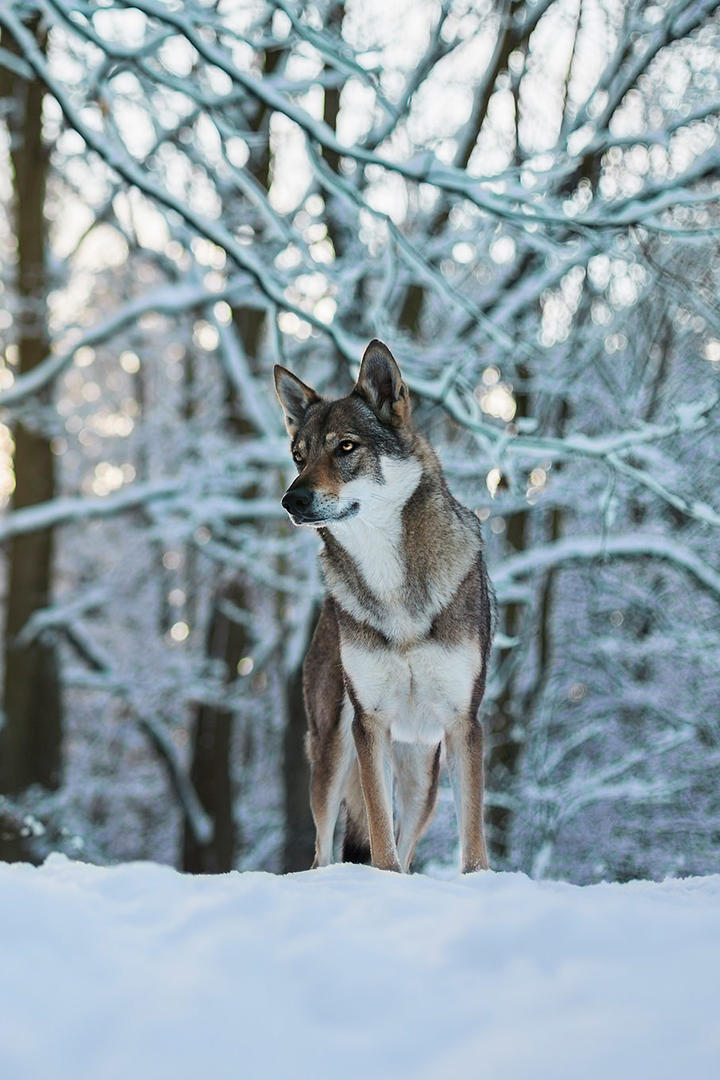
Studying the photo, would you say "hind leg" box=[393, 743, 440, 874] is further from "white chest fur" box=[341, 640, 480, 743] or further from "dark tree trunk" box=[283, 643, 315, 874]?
"dark tree trunk" box=[283, 643, 315, 874]

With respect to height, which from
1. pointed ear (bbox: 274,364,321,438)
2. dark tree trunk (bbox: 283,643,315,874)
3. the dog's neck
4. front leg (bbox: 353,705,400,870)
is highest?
pointed ear (bbox: 274,364,321,438)

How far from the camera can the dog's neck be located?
13.5ft

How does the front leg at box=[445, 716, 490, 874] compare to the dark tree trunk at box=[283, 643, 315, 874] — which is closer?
the front leg at box=[445, 716, 490, 874]

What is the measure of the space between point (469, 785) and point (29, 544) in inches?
358

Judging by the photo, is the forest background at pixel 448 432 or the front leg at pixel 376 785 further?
the forest background at pixel 448 432

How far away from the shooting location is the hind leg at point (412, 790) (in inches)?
180

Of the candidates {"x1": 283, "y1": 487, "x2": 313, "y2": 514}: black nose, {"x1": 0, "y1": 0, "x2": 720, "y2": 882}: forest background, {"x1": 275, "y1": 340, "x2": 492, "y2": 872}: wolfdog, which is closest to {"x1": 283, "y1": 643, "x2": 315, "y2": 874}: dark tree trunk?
{"x1": 0, "y1": 0, "x2": 720, "y2": 882}: forest background

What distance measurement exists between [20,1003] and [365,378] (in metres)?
2.69

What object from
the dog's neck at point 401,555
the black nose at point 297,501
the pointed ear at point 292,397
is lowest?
the dog's neck at point 401,555

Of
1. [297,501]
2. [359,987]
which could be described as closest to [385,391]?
[297,501]

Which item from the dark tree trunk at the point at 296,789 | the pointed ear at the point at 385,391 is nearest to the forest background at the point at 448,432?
the dark tree trunk at the point at 296,789

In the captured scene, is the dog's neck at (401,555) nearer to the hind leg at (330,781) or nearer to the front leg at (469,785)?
the front leg at (469,785)

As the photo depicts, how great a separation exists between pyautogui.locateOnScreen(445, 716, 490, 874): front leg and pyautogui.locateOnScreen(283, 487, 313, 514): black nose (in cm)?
98

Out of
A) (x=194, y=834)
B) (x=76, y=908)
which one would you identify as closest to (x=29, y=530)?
(x=194, y=834)
